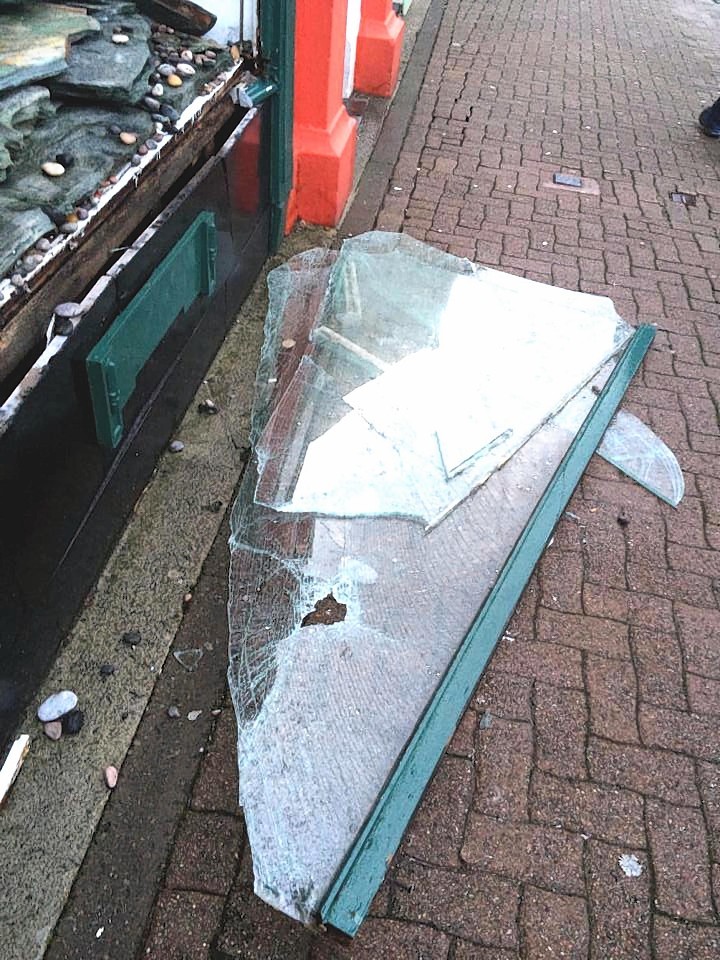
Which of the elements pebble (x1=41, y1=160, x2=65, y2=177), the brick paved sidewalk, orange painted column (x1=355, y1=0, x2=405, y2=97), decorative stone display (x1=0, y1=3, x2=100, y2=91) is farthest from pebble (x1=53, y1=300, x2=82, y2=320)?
orange painted column (x1=355, y1=0, x2=405, y2=97)

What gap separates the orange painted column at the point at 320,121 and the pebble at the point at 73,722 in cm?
323

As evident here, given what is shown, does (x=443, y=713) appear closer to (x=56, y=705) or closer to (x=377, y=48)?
(x=56, y=705)

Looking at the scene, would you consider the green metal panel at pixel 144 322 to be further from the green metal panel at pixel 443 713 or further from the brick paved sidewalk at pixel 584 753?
the green metal panel at pixel 443 713

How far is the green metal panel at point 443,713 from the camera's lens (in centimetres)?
197

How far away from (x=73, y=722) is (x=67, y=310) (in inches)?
47.6

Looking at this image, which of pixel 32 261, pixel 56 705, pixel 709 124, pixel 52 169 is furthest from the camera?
pixel 709 124

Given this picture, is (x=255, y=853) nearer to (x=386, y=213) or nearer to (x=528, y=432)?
(x=528, y=432)

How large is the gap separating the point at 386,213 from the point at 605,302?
160cm

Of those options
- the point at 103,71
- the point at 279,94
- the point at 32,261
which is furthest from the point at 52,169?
the point at 279,94

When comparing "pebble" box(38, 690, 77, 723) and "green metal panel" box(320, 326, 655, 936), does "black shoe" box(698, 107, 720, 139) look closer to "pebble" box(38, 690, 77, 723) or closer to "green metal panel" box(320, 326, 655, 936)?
"green metal panel" box(320, 326, 655, 936)

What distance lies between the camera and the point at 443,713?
236 cm

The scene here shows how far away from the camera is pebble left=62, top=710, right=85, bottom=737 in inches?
89.4

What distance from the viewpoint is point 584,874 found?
6.96 feet

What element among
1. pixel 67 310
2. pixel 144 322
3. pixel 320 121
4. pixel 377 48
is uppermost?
pixel 67 310
